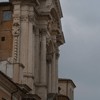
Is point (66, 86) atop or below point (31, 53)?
below

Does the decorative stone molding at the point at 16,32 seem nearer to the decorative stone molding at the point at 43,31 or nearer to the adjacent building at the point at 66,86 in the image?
the decorative stone molding at the point at 43,31

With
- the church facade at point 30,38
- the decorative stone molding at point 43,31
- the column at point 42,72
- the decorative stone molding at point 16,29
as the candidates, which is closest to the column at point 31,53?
the church facade at point 30,38

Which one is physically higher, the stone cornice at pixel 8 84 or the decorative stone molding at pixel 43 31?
the decorative stone molding at pixel 43 31

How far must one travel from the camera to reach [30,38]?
53812 millimetres

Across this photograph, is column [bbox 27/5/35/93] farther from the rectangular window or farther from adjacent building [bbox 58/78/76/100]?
adjacent building [bbox 58/78/76/100]

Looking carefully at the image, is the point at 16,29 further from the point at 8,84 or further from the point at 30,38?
the point at 8,84

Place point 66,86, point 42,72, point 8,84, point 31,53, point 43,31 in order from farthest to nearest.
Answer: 1. point 66,86
2. point 43,31
3. point 42,72
4. point 31,53
5. point 8,84

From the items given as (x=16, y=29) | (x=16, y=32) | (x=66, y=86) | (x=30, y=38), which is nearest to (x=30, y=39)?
(x=30, y=38)

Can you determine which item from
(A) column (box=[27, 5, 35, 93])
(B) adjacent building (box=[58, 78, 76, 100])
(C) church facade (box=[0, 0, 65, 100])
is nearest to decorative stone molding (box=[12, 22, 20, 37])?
(C) church facade (box=[0, 0, 65, 100])

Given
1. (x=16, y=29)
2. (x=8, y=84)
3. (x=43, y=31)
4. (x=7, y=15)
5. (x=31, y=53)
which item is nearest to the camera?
(x=8, y=84)

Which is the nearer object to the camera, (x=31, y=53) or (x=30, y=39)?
(x=31, y=53)

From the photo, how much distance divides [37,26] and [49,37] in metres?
2.82

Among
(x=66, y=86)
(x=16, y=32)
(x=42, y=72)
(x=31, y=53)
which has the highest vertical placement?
(x=16, y=32)

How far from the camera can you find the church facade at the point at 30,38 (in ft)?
175
